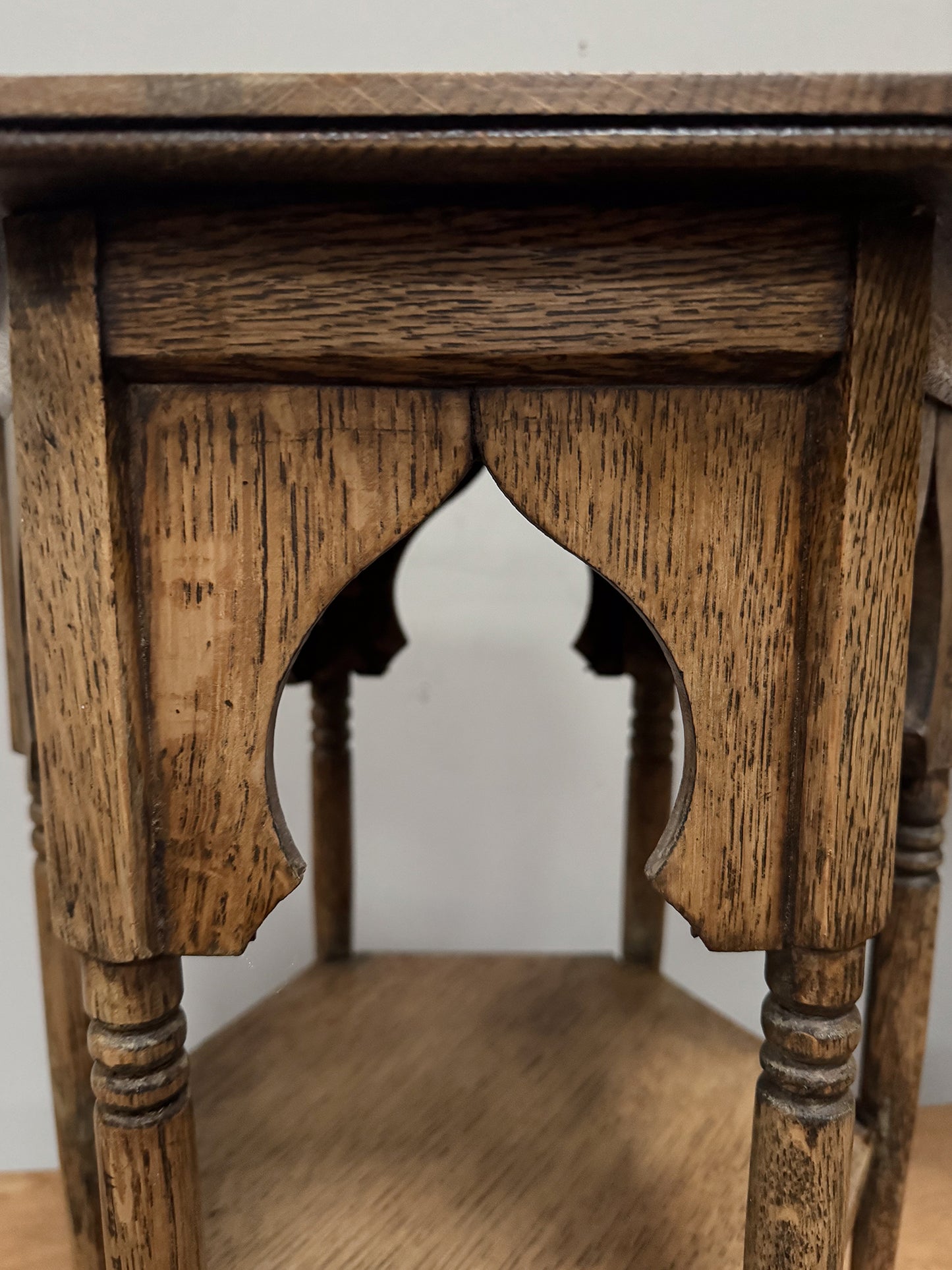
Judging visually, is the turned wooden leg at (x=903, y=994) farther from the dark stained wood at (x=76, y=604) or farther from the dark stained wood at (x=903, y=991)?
the dark stained wood at (x=76, y=604)

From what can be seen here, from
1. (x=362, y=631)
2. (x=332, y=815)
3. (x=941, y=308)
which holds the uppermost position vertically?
(x=941, y=308)

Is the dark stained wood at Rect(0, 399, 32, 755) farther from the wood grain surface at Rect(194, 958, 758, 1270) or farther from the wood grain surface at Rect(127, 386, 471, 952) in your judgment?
the wood grain surface at Rect(194, 958, 758, 1270)

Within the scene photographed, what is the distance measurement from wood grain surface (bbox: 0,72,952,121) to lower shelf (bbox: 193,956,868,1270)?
2.61 ft

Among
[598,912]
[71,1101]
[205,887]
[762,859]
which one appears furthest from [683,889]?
[598,912]

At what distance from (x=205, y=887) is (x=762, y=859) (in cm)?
33

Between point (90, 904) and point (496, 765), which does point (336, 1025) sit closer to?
point (496, 765)

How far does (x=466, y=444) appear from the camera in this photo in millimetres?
566

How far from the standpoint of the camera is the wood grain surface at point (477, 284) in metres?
0.53

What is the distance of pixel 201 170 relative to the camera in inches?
18.8

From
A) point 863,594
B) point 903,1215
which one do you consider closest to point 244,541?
point 863,594

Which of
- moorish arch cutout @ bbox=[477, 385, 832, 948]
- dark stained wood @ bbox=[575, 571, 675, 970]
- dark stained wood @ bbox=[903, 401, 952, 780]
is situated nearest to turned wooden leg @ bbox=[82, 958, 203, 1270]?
moorish arch cutout @ bbox=[477, 385, 832, 948]

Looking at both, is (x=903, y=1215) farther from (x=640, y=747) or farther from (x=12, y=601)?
(x=12, y=601)

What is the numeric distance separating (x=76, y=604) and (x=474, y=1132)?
0.68m

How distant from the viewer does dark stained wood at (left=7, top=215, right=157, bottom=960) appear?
0.54 meters
